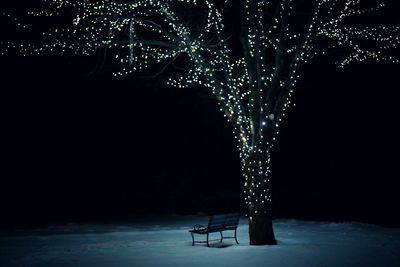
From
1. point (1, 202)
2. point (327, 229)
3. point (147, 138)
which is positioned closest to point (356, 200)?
point (327, 229)

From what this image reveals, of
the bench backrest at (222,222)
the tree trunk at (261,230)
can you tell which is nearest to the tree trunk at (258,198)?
the tree trunk at (261,230)

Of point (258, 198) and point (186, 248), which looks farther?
point (258, 198)

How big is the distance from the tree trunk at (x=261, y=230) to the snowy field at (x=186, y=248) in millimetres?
306

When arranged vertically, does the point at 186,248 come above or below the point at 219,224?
below

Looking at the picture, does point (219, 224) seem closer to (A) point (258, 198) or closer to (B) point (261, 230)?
(B) point (261, 230)

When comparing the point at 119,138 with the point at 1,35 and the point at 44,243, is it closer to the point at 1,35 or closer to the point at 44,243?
the point at 1,35

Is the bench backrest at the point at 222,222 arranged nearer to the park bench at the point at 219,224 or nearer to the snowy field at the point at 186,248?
the park bench at the point at 219,224

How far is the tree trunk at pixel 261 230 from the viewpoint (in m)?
12.6

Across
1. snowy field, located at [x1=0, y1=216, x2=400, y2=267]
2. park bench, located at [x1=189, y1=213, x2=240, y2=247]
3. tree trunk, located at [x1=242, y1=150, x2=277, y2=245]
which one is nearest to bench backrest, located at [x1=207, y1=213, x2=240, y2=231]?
park bench, located at [x1=189, y1=213, x2=240, y2=247]

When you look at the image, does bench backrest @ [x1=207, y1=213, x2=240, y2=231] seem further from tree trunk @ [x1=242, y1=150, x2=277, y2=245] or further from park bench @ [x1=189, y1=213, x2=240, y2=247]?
tree trunk @ [x1=242, y1=150, x2=277, y2=245]

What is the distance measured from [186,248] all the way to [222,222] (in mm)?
1367

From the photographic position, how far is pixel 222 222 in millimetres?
13055

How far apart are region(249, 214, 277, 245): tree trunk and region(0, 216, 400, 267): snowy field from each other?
306 millimetres

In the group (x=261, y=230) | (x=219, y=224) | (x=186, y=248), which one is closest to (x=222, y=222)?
(x=219, y=224)
